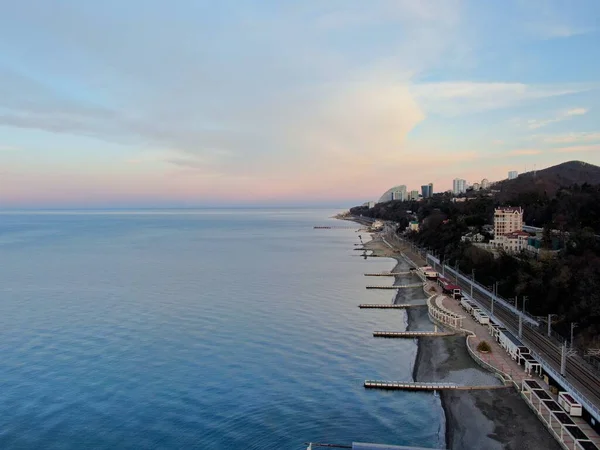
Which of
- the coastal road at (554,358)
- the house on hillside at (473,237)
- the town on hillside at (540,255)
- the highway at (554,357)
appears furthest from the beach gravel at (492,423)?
the house on hillside at (473,237)

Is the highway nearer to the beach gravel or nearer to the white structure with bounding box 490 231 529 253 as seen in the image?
the beach gravel

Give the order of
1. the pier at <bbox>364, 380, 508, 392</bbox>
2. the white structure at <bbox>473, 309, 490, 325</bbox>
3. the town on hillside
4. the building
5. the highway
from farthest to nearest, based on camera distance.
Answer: the building → the white structure at <bbox>473, 309, 490, 325</bbox> → the town on hillside → the pier at <bbox>364, 380, 508, 392</bbox> → the highway

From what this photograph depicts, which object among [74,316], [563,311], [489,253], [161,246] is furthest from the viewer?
[161,246]

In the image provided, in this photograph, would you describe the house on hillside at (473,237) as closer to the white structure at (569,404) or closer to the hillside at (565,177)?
the white structure at (569,404)

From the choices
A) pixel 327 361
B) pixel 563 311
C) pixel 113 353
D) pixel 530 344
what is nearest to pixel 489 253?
pixel 563 311

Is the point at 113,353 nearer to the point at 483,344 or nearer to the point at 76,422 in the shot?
the point at 76,422

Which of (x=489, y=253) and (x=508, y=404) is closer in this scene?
(x=508, y=404)

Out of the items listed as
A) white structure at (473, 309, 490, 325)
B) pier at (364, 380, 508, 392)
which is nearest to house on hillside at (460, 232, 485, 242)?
white structure at (473, 309, 490, 325)
